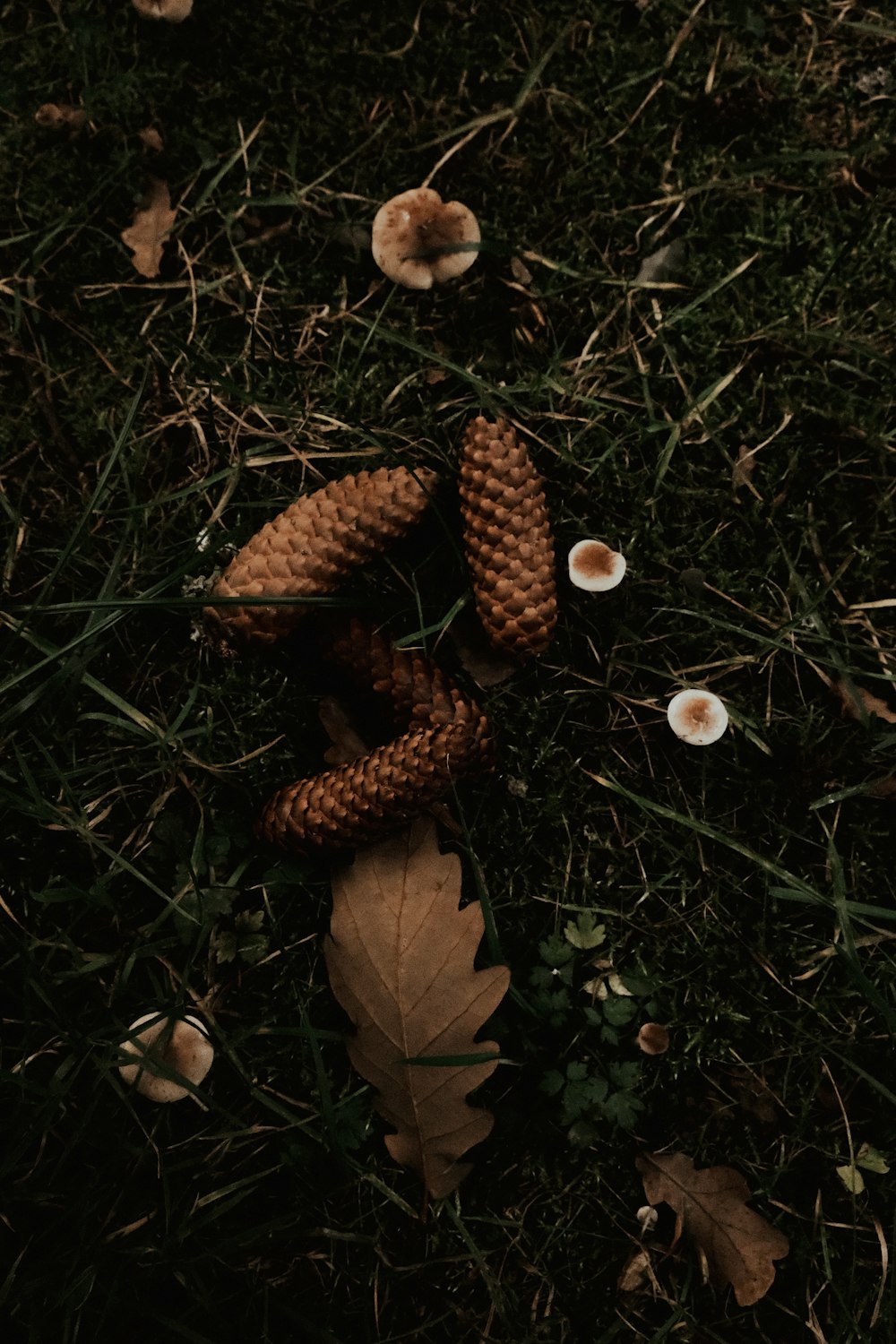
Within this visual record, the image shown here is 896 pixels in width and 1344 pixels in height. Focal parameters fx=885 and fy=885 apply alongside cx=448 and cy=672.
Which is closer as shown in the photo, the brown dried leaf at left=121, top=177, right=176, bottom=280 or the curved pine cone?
the curved pine cone

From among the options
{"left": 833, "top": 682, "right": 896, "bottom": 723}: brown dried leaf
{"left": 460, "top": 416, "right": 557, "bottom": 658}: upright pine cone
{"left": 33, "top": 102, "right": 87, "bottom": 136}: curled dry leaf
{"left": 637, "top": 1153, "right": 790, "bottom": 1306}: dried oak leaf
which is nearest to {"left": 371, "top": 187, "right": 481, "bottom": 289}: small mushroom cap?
{"left": 460, "top": 416, "right": 557, "bottom": 658}: upright pine cone

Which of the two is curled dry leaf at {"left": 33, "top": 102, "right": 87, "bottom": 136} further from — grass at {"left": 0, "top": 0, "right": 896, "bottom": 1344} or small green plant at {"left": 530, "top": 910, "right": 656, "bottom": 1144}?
small green plant at {"left": 530, "top": 910, "right": 656, "bottom": 1144}

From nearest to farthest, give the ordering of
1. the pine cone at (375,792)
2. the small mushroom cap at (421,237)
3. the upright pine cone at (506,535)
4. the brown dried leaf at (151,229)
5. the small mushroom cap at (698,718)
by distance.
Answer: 1. the pine cone at (375,792)
2. the upright pine cone at (506,535)
3. the small mushroom cap at (698,718)
4. the small mushroom cap at (421,237)
5. the brown dried leaf at (151,229)

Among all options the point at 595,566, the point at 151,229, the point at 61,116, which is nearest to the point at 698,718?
the point at 595,566

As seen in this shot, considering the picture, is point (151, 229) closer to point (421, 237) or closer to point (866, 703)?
point (421, 237)

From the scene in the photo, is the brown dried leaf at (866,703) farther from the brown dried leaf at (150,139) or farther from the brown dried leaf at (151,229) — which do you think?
the brown dried leaf at (150,139)

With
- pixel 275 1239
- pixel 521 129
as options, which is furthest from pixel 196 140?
pixel 275 1239

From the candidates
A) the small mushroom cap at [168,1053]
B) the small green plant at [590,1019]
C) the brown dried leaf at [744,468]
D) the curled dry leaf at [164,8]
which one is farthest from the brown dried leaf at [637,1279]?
the curled dry leaf at [164,8]
